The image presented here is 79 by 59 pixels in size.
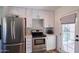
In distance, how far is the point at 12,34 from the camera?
67.7 inches

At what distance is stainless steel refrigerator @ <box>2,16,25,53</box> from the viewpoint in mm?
1684

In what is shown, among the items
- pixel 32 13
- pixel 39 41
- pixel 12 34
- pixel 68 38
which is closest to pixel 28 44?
pixel 39 41

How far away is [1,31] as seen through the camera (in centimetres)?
166

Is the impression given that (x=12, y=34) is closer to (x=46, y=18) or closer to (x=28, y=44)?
(x=28, y=44)

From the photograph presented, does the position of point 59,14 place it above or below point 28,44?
above

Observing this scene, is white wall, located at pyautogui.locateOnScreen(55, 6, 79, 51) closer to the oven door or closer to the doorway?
the doorway

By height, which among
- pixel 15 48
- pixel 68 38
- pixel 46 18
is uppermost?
pixel 46 18

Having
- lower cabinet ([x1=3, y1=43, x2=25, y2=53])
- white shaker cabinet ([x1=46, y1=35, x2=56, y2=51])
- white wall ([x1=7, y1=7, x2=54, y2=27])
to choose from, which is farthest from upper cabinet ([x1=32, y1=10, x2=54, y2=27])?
lower cabinet ([x1=3, y1=43, x2=25, y2=53])

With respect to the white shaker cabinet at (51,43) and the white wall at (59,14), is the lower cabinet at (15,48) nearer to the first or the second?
the white shaker cabinet at (51,43)

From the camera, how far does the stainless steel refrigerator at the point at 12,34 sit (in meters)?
1.68
